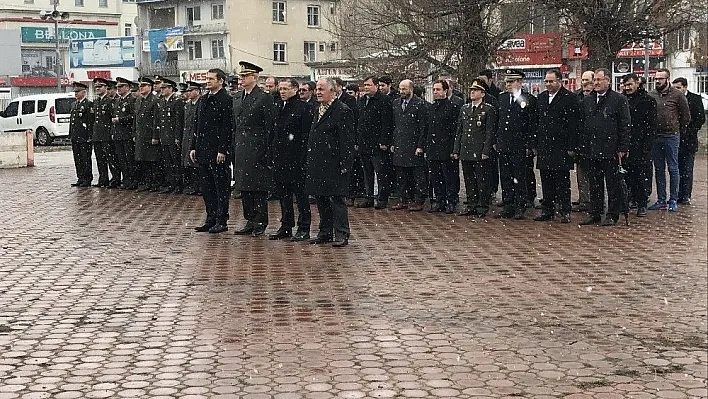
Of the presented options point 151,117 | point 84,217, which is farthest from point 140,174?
point 84,217

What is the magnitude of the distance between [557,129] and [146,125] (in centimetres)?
763

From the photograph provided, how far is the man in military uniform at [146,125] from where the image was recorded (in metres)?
18.6

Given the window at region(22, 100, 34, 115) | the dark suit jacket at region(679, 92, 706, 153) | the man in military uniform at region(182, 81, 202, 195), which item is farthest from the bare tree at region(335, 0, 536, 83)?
the window at region(22, 100, 34, 115)

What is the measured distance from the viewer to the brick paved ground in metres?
6.61

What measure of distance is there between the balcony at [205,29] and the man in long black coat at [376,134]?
61.6m

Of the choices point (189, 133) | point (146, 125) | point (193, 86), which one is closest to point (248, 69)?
point (189, 133)

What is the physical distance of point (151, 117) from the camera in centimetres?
1867

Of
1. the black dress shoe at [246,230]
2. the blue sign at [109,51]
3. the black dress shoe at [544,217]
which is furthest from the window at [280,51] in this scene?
the black dress shoe at [246,230]

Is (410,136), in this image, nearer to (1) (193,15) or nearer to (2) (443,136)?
(2) (443,136)

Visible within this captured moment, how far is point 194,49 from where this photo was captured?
263 feet

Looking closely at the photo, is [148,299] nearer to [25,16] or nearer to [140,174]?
[140,174]

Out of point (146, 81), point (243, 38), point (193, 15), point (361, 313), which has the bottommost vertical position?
point (361, 313)

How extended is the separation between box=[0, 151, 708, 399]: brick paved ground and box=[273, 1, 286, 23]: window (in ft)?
214

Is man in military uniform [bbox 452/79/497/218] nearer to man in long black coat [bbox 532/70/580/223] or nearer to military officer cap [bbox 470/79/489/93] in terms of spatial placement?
military officer cap [bbox 470/79/489/93]
